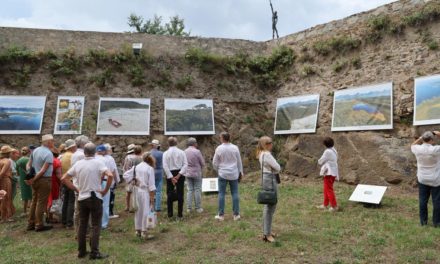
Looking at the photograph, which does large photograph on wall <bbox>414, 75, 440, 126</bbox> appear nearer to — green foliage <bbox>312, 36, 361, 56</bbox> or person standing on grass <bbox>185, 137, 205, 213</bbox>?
green foliage <bbox>312, 36, 361, 56</bbox>

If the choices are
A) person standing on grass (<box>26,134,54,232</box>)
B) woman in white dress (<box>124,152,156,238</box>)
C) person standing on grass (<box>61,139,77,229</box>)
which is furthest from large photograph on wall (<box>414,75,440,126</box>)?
person standing on grass (<box>26,134,54,232</box>)

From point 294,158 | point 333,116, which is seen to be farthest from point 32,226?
point 333,116

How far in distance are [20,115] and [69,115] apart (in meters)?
1.42

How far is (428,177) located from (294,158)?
5.84m

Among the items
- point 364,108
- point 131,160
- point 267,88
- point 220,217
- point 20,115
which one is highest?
point 267,88

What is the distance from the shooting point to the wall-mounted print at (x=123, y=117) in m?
12.2

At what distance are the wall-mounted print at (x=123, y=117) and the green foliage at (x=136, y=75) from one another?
0.67 m

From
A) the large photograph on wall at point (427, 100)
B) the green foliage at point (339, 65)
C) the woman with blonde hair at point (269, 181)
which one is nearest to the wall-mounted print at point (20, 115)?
the woman with blonde hair at point (269, 181)

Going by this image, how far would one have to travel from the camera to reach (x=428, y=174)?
6531 mm

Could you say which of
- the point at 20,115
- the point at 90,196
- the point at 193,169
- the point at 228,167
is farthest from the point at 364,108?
the point at 20,115

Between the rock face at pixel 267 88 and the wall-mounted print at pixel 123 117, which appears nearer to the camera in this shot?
the rock face at pixel 267 88

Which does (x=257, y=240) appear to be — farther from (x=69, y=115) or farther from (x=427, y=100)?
(x=69, y=115)

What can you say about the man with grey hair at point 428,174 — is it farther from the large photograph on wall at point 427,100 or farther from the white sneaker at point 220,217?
the white sneaker at point 220,217

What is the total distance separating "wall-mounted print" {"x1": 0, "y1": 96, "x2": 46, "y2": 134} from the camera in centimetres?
1156
